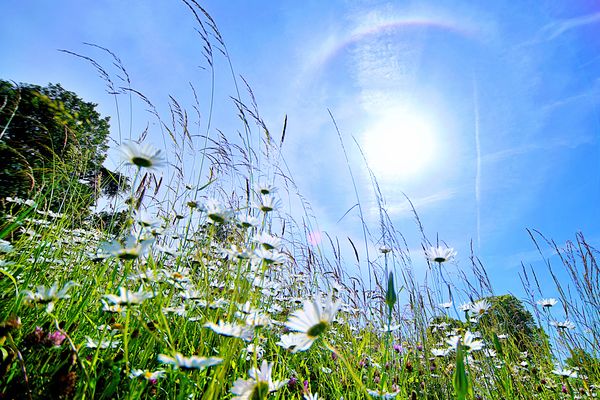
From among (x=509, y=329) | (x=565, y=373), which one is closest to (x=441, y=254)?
(x=565, y=373)

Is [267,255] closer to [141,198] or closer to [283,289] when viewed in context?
[141,198]

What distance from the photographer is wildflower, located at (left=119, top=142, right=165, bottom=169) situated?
993 millimetres

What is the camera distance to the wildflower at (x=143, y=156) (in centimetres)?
99

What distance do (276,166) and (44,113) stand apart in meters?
4.70

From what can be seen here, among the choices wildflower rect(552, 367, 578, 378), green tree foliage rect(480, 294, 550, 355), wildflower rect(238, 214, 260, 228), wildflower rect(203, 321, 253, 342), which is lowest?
wildflower rect(203, 321, 253, 342)

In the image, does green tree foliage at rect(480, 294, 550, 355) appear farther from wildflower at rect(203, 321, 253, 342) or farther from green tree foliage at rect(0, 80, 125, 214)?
green tree foliage at rect(0, 80, 125, 214)

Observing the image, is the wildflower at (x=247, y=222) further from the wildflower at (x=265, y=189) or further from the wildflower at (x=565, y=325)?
the wildflower at (x=565, y=325)

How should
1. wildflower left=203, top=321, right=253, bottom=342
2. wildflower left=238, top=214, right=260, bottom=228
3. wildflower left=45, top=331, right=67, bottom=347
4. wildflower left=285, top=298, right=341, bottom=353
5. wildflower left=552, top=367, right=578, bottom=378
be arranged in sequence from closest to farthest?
wildflower left=285, top=298, right=341, bottom=353 < wildflower left=203, top=321, right=253, bottom=342 < wildflower left=45, top=331, right=67, bottom=347 < wildflower left=238, top=214, right=260, bottom=228 < wildflower left=552, top=367, right=578, bottom=378

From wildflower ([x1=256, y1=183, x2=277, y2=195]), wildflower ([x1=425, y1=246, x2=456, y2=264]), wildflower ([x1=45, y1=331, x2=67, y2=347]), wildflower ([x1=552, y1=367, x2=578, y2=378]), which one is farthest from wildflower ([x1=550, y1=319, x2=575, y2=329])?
wildflower ([x1=45, y1=331, x2=67, y2=347])

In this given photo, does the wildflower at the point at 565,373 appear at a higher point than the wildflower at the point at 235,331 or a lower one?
higher

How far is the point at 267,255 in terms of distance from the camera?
1011mm

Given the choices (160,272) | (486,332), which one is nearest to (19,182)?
(160,272)

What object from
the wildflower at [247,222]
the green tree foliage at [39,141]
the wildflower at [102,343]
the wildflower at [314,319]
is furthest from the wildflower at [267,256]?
the green tree foliage at [39,141]

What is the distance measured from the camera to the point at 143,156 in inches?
39.9
